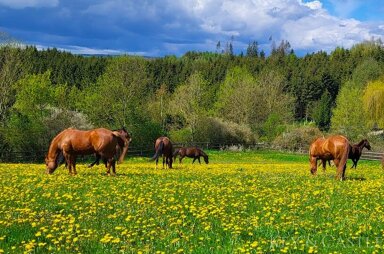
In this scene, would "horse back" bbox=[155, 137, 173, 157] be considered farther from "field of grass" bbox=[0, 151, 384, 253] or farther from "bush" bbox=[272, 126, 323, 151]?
"bush" bbox=[272, 126, 323, 151]

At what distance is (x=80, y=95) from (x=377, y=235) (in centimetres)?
6944

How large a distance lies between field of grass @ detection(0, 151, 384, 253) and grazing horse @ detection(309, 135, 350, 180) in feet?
14.4

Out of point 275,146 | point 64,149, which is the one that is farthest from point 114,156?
point 275,146

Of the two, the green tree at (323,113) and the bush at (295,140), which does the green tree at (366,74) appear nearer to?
the green tree at (323,113)

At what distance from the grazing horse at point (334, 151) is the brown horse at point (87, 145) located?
415 inches

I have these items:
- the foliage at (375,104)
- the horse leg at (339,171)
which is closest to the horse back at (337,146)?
the horse leg at (339,171)

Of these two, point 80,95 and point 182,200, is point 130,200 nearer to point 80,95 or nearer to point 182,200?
point 182,200

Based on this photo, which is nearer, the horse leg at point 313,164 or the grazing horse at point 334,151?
the grazing horse at point 334,151

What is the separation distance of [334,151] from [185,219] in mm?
13361

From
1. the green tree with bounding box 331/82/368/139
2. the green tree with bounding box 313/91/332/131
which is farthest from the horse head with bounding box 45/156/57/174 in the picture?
the green tree with bounding box 313/91/332/131

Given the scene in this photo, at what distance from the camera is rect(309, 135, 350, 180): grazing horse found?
2106cm

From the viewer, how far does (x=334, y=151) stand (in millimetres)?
22031

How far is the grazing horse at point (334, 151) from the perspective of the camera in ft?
69.1

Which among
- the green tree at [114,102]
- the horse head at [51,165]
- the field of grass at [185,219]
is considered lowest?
the field of grass at [185,219]
